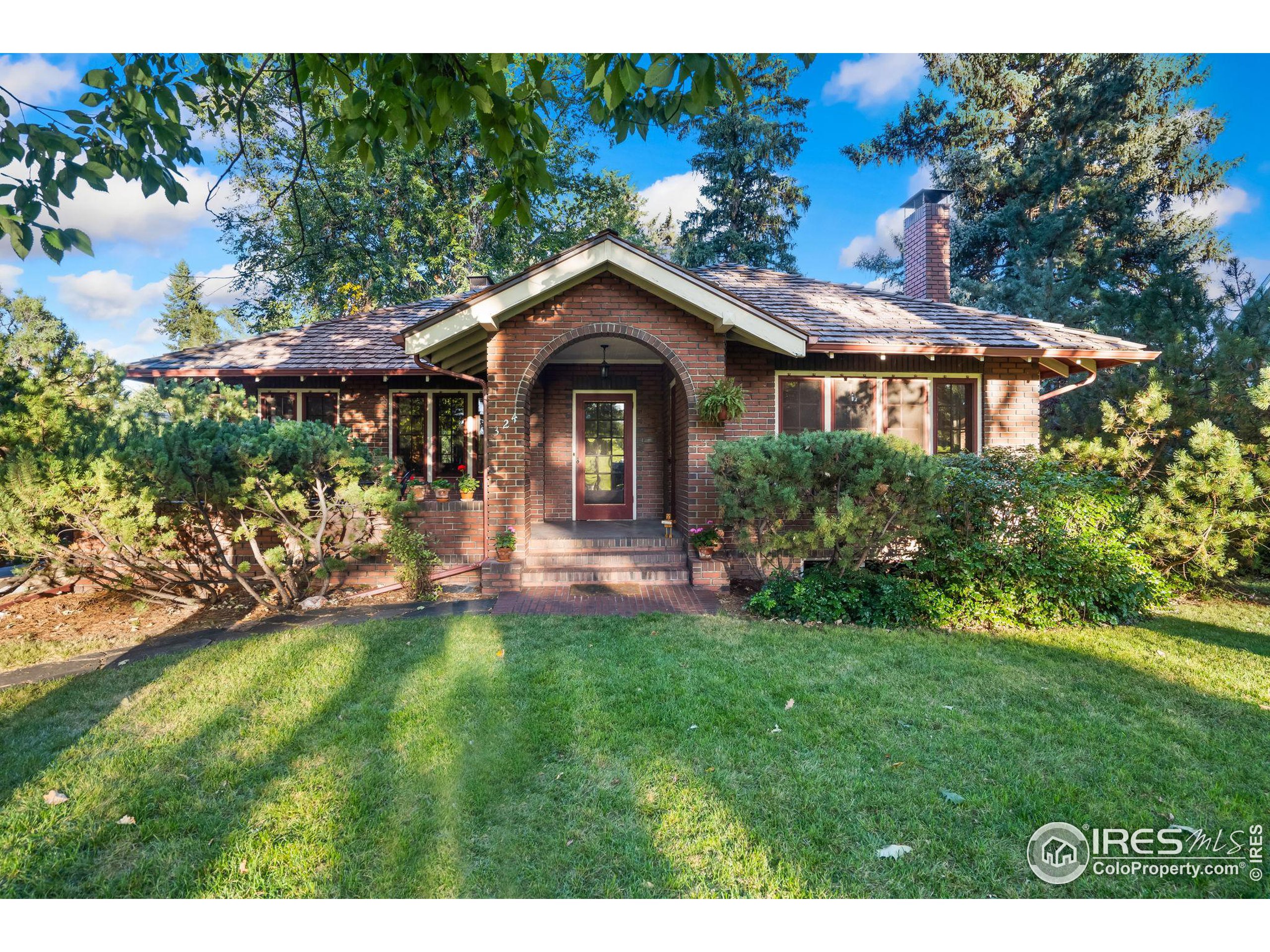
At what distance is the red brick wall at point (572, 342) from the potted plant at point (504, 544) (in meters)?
0.13

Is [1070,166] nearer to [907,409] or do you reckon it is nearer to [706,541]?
[907,409]

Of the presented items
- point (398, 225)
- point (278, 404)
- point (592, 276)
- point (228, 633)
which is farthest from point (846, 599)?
point (398, 225)

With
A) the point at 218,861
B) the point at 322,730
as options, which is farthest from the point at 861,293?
the point at 218,861

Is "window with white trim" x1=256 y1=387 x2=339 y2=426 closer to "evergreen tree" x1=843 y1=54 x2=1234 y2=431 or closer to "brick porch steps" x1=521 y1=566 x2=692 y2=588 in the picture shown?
"brick porch steps" x1=521 y1=566 x2=692 y2=588

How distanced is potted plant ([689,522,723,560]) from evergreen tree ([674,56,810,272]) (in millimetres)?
18909

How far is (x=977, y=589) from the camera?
227 inches

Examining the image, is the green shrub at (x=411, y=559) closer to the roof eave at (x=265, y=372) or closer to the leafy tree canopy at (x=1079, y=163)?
the roof eave at (x=265, y=372)

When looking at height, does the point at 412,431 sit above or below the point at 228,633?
above

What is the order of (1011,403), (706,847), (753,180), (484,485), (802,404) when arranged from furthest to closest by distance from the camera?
(753,180)
(1011,403)
(802,404)
(484,485)
(706,847)

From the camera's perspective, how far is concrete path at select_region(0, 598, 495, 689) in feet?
14.5

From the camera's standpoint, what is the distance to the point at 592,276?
751cm

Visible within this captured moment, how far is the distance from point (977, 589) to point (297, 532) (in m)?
7.06

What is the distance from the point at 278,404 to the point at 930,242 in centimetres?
1324

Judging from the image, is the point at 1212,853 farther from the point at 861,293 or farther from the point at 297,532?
the point at 861,293
